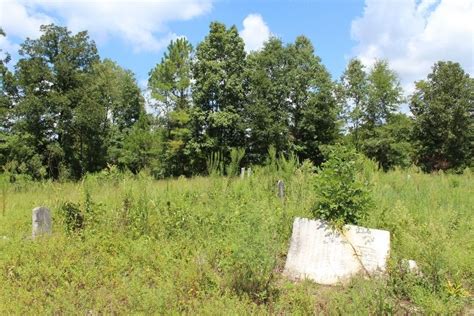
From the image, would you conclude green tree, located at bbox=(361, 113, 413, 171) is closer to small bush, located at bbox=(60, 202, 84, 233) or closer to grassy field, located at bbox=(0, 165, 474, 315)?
grassy field, located at bbox=(0, 165, 474, 315)

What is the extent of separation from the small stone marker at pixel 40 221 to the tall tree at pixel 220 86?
75.7 feet

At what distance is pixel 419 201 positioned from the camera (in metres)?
7.80

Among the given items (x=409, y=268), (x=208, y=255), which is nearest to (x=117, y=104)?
(x=208, y=255)

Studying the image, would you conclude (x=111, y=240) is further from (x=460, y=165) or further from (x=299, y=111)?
(x=460, y=165)

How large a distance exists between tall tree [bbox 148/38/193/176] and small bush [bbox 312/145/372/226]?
84.8ft

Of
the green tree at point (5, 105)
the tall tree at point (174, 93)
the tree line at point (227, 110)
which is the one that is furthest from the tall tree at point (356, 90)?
the green tree at point (5, 105)

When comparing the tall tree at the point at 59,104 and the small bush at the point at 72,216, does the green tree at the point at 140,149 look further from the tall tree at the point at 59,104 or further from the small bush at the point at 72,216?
the small bush at the point at 72,216

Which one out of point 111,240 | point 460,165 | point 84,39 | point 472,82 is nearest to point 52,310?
point 111,240

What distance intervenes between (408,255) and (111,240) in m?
4.00

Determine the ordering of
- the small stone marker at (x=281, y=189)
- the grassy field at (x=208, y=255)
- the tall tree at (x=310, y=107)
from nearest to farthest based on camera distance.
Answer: the grassy field at (x=208, y=255) < the small stone marker at (x=281, y=189) < the tall tree at (x=310, y=107)

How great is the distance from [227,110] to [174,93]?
5.57 m

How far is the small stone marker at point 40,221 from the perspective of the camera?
6.23 m

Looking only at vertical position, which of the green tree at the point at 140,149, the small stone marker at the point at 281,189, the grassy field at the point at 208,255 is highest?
the green tree at the point at 140,149

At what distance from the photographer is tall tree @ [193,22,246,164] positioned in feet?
97.6
